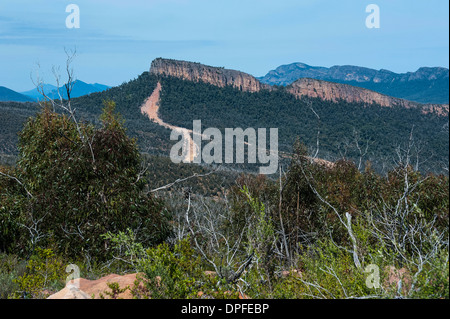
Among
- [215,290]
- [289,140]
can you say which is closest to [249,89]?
[289,140]

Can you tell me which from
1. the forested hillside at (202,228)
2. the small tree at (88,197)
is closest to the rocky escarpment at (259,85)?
the forested hillside at (202,228)

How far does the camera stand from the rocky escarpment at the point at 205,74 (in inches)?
4092

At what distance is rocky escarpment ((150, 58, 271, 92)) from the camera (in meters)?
104

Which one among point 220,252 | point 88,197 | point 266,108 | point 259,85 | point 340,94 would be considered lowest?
point 220,252

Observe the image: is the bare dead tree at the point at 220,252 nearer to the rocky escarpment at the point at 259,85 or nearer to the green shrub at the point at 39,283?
the green shrub at the point at 39,283

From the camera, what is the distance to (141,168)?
10266mm

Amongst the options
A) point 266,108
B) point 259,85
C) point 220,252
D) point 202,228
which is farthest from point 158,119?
point 220,252

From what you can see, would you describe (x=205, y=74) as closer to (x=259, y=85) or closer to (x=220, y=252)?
(x=259, y=85)

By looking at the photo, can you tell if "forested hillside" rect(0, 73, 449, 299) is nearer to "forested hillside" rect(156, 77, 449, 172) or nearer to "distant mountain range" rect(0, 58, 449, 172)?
"distant mountain range" rect(0, 58, 449, 172)

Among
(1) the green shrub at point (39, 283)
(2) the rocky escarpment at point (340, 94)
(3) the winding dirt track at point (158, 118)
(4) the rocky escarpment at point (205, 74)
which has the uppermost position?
(4) the rocky escarpment at point (205, 74)

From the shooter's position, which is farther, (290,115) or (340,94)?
(340,94)

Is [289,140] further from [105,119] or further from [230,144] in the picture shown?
[105,119]

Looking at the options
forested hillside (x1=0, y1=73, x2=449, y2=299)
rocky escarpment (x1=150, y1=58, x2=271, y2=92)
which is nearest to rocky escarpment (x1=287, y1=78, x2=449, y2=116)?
rocky escarpment (x1=150, y1=58, x2=271, y2=92)

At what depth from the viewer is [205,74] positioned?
355 feet
